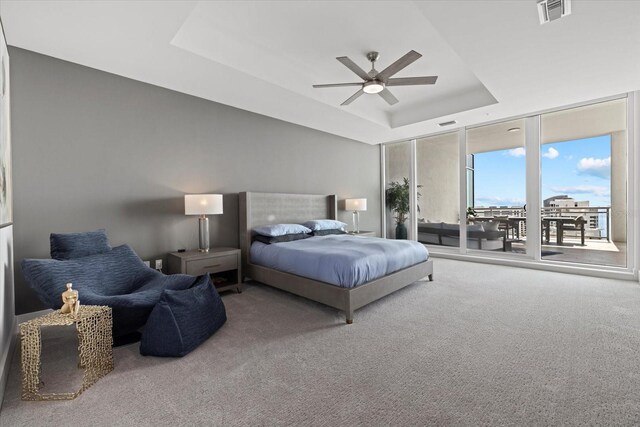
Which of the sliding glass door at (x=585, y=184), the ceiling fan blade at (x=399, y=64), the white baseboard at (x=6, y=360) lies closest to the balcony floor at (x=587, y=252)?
the sliding glass door at (x=585, y=184)

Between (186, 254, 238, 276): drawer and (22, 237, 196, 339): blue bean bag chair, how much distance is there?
574 mm

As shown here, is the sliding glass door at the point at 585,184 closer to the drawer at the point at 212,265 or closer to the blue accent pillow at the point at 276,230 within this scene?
the blue accent pillow at the point at 276,230

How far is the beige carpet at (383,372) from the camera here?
4.99ft

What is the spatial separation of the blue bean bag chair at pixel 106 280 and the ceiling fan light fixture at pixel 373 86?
2.71 m

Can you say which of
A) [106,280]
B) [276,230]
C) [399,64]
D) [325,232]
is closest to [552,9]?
[399,64]

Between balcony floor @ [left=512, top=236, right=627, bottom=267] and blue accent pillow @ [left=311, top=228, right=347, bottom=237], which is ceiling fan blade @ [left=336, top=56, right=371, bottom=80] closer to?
blue accent pillow @ [left=311, top=228, right=347, bottom=237]

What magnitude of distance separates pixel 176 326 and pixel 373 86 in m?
3.00

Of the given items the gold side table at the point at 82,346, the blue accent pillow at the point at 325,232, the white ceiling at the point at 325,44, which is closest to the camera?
the gold side table at the point at 82,346

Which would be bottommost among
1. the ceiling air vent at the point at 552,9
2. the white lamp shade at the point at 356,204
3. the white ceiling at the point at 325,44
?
the white lamp shade at the point at 356,204

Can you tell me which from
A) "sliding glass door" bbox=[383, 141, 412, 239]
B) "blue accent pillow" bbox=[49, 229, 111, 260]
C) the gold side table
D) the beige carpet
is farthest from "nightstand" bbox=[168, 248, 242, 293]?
"sliding glass door" bbox=[383, 141, 412, 239]

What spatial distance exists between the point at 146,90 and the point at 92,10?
1.32 m

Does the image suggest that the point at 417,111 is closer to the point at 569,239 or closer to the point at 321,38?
the point at 321,38

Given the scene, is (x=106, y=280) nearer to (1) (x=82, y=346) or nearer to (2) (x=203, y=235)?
(1) (x=82, y=346)

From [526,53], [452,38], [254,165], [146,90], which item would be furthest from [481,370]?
[146,90]
